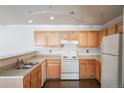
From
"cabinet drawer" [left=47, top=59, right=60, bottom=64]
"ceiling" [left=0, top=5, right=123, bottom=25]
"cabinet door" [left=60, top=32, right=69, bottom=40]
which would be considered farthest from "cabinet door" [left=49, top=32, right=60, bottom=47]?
"ceiling" [left=0, top=5, right=123, bottom=25]

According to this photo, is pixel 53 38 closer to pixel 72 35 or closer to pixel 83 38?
pixel 72 35

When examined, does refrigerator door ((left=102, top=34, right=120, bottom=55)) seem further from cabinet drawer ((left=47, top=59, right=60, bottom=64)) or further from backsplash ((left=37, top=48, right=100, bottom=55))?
backsplash ((left=37, top=48, right=100, bottom=55))

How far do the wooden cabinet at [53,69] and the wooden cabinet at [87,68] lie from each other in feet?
2.89

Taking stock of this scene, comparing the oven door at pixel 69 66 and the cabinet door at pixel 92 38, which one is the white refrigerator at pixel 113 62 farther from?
the cabinet door at pixel 92 38

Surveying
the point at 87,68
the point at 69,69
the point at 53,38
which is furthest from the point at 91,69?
the point at 53,38

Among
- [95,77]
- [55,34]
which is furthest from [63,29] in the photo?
[95,77]

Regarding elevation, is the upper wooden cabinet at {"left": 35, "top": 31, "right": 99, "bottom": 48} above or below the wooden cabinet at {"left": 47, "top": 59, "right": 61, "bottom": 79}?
above

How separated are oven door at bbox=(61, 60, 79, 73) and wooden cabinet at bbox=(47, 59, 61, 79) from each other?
0.16 metres

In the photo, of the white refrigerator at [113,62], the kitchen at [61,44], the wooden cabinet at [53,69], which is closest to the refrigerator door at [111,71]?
the white refrigerator at [113,62]

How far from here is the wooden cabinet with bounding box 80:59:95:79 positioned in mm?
6758

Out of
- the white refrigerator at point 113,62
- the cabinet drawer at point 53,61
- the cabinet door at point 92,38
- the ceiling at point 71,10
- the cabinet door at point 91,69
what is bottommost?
the cabinet door at point 91,69

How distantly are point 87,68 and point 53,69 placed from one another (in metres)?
1.30

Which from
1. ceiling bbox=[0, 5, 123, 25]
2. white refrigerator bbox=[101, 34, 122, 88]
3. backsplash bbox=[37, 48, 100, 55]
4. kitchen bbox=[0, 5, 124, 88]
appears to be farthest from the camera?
backsplash bbox=[37, 48, 100, 55]

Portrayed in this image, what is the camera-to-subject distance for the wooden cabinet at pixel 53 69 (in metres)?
6.74
